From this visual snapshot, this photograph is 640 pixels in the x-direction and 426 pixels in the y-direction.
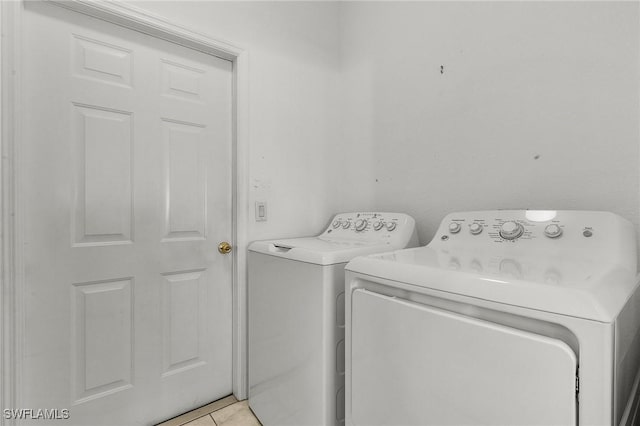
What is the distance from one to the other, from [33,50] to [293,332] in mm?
1509

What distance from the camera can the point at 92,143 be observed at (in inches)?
49.4

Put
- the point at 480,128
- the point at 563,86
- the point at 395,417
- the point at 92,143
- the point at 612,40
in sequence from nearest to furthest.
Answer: the point at 395,417, the point at 612,40, the point at 563,86, the point at 92,143, the point at 480,128

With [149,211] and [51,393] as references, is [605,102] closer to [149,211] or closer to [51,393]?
[149,211]

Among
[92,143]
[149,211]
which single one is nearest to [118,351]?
[149,211]

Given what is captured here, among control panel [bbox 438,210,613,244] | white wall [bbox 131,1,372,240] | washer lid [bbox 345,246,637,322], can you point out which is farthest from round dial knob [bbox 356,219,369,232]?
washer lid [bbox 345,246,637,322]

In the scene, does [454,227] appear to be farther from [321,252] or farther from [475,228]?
[321,252]

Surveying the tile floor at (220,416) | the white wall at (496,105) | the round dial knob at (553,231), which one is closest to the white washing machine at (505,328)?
the round dial knob at (553,231)

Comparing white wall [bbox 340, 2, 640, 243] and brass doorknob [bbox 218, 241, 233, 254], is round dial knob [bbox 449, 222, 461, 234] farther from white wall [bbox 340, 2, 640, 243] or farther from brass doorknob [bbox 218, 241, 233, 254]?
brass doorknob [bbox 218, 241, 233, 254]

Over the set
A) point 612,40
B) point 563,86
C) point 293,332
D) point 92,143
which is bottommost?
point 293,332

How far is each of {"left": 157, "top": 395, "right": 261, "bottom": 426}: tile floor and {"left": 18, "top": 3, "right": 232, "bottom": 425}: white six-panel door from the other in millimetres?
54

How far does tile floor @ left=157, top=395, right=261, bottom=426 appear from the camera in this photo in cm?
141

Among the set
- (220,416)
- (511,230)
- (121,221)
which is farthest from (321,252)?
(220,416)

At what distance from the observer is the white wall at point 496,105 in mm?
1046

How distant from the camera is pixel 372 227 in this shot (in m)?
1.56
